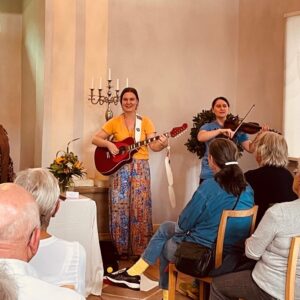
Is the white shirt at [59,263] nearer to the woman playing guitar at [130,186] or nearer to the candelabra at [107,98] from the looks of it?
the woman playing guitar at [130,186]

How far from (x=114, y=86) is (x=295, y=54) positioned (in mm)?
1831

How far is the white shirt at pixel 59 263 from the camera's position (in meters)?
2.22

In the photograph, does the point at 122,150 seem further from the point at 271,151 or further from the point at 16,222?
the point at 16,222

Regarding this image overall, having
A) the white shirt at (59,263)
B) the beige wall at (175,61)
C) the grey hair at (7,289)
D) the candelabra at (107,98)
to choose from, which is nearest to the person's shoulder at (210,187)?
the white shirt at (59,263)

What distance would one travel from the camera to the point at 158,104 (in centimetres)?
573

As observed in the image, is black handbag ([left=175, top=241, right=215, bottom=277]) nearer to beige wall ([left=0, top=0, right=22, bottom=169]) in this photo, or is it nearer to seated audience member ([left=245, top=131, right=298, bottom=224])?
seated audience member ([left=245, top=131, right=298, bottom=224])

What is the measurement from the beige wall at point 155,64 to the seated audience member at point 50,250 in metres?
3.06

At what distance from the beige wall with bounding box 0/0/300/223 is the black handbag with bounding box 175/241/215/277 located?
8.60 feet

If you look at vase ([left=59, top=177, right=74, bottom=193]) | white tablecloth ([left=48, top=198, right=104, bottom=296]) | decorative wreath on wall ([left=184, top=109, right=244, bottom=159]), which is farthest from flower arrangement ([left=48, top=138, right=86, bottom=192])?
decorative wreath on wall ([left=184, top=109, right=244, bottom=159])

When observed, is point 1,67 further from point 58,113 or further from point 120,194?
point 120,194

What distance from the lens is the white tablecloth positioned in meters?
3.54

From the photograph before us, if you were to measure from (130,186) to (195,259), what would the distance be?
1.91 meters

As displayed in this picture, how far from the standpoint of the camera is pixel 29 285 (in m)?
1.37

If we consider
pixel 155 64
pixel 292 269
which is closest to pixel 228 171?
pixel 292 269
